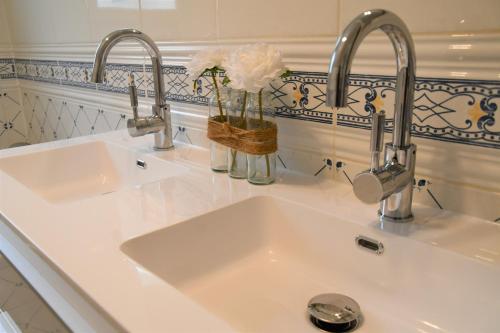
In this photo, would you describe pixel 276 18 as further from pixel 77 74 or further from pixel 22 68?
pixel 22 68

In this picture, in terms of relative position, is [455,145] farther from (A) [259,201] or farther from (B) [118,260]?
(B) [118,260]

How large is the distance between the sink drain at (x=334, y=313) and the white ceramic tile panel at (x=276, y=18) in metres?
0.44

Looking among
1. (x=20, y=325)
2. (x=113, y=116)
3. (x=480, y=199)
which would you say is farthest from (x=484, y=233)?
(x=113, y=116)

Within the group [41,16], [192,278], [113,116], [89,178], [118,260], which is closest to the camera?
[118,260]

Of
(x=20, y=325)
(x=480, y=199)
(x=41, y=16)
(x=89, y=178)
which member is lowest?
(x=20, y=325)

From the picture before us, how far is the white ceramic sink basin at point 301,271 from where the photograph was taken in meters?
0.55

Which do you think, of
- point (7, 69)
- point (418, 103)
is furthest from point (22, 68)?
point (418, 103)

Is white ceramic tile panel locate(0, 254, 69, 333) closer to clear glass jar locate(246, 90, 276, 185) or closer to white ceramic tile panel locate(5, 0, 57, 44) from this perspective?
clear glass jar locate(246, 90, 276, 185)

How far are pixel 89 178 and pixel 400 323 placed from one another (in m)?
0.88

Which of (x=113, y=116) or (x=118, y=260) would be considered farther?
(x=113, y=116)

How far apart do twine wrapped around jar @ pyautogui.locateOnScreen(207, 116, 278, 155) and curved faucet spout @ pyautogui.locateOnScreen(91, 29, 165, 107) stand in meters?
0.27

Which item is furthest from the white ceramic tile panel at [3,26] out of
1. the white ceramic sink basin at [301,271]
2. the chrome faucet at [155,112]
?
the white ceramic sink basin at [301,271]

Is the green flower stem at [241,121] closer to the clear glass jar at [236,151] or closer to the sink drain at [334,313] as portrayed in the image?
the clear glass jar at [236,151]

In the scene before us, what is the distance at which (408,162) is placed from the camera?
59cm
